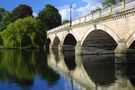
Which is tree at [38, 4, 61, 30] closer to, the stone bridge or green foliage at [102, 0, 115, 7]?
green foliage at [102, 0, 115, 7]

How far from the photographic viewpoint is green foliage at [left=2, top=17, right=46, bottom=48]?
68.3 meters

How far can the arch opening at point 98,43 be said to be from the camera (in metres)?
41.4

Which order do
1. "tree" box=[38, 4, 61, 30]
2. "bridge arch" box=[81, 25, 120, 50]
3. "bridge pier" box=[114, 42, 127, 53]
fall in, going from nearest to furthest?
"bridge pier" box=[114, 42, 127, 53] < "bridge arch" box=[81, 25, 120, 50] < "tree" box=[38, 4, 61, 30]

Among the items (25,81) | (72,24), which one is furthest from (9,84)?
(72,24)

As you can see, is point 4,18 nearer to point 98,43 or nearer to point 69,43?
point 69,43

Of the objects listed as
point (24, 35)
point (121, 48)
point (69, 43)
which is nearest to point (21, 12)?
point (24, 35)

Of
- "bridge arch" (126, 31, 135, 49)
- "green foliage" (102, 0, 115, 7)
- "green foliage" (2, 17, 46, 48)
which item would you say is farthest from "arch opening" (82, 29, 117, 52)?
"green foliage" (102, 0, 115, 7)

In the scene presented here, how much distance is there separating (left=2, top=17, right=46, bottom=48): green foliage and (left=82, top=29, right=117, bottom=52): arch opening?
2600cm

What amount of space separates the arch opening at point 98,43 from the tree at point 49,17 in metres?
55.3

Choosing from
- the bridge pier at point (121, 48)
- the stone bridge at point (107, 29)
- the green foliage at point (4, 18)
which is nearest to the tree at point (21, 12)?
the green foliage at point (4, 18)

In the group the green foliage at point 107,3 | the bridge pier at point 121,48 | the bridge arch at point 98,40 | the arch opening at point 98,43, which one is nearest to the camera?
A: the bridge pier at point 121,48

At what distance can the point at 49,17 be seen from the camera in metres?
99.6

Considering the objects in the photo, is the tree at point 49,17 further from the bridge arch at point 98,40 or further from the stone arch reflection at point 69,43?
the bridge arch at point 98,40

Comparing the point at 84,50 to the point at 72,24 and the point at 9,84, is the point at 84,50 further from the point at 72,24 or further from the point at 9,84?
the point at 9,84
